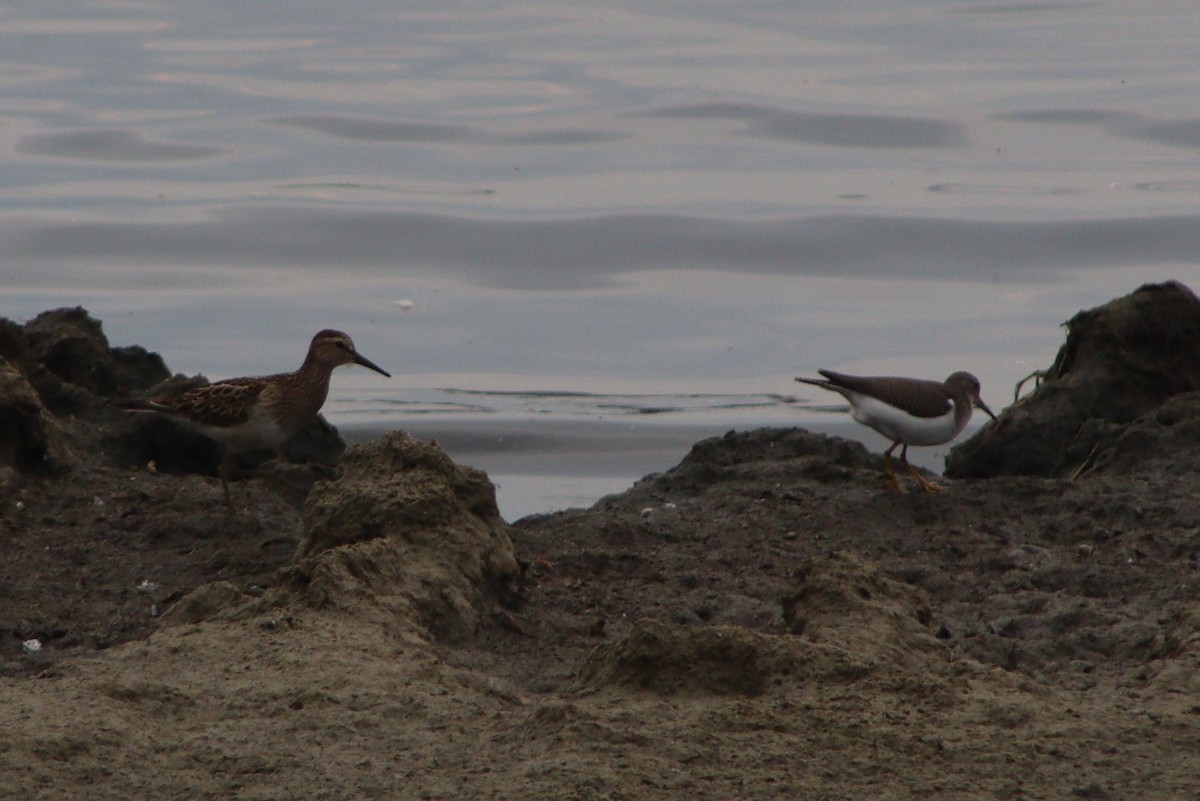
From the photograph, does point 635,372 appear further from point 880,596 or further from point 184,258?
point 880,596

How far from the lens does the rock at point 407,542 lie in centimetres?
521

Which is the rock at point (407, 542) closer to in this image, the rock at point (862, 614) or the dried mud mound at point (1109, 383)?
the rock at point (862, 614)

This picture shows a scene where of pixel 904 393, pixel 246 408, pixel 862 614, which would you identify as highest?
pixel 904 393

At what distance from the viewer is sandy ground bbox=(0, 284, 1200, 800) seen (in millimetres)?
4168

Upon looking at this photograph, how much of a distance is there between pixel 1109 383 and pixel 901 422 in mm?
918

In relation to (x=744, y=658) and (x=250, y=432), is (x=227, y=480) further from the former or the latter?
(x=744, y=658)

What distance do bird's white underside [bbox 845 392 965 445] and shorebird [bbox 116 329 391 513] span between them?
2.45 m

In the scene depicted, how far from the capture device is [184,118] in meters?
20.8

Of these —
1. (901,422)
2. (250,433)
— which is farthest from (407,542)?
(901,422)

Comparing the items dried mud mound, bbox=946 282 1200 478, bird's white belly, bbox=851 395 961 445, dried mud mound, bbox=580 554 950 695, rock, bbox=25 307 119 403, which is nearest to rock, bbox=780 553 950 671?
dried mud mound, bbox=580 554 950 695

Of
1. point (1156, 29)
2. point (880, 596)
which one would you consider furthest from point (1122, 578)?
point (1156, 29)

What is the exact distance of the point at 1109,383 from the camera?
8.17m

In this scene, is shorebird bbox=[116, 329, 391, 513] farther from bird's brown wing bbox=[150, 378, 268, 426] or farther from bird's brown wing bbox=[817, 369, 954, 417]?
bird's brown wing bbox=[817, 369, 954, 417]

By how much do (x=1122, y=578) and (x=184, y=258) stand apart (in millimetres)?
11138
